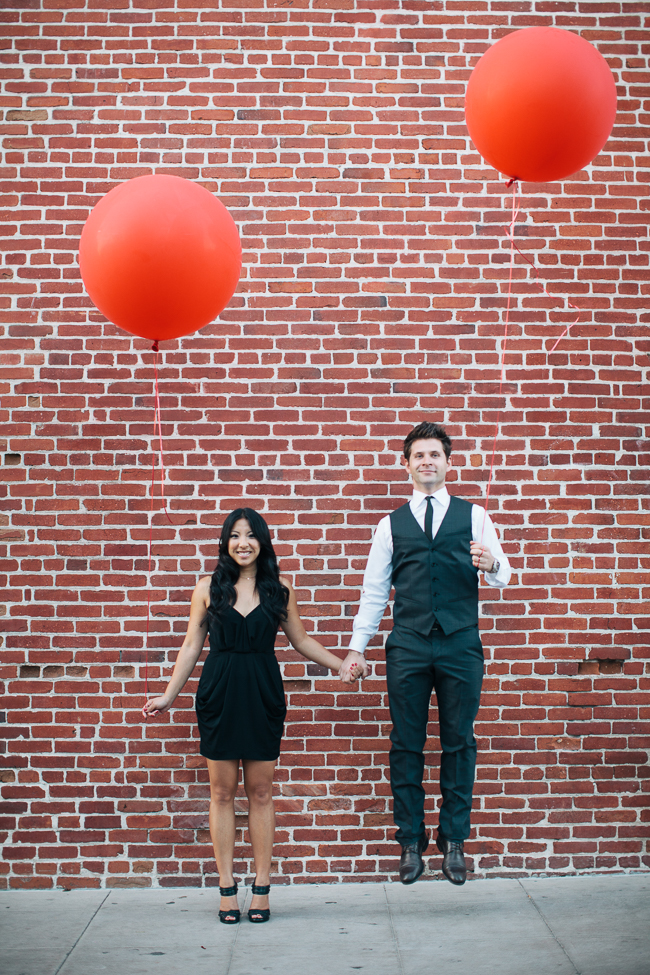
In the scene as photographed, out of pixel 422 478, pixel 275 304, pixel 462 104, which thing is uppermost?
pixel 462 104

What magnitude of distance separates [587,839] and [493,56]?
3.26 metres

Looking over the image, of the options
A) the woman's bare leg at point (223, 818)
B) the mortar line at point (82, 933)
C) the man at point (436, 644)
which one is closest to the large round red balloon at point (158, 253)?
the man at point (436, 644)

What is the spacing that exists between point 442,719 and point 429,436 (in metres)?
1.14

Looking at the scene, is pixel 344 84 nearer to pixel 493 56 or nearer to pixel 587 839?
pixel 493 56

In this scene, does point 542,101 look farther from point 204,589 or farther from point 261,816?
point 261,816

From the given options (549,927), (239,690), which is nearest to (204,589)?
(239,690)

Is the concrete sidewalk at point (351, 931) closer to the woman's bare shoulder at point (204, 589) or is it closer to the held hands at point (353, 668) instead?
the held hands at point (353, 668)

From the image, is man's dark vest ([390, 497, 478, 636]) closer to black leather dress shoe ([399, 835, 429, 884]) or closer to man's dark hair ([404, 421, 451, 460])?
man's dark hair ([404, 421, 451, 460])

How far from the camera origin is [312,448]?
357cm

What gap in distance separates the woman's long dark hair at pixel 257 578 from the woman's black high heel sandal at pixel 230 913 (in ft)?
3.52

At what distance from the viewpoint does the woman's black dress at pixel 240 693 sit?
3.02m

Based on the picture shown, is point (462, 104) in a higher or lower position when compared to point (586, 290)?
higher

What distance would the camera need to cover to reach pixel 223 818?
3068 millimetres

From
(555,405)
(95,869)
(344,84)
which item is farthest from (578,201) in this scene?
(95,869)
